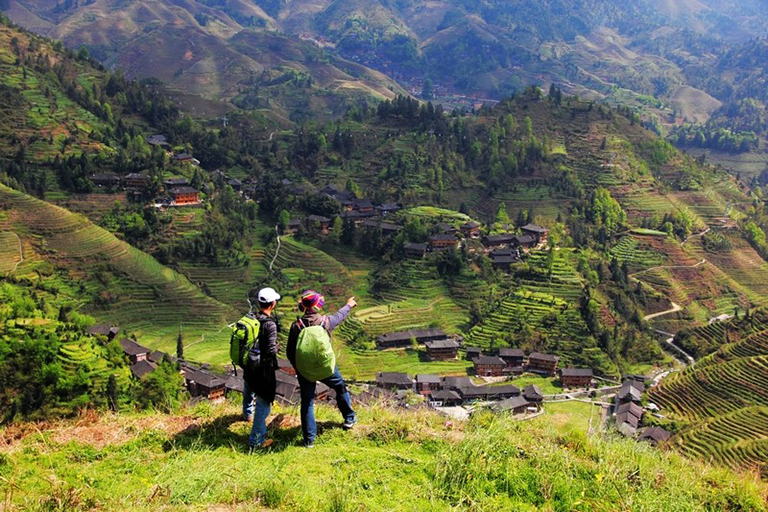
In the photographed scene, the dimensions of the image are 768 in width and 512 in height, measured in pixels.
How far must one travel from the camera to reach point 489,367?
2909 centimetres

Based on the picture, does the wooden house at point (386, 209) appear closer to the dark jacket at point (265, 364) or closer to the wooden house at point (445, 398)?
the wooden house at point (445, 398)

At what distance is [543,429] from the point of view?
23.0 feet

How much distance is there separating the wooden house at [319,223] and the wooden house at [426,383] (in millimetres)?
16714

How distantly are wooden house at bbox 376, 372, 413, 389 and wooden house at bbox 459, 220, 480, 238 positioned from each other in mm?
16139

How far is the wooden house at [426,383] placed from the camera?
26.4m

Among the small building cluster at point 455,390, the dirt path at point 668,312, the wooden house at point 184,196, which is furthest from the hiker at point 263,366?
the wooden house at point 184,196

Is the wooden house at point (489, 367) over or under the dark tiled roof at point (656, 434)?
under

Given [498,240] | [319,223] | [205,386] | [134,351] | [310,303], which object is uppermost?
[310,303]

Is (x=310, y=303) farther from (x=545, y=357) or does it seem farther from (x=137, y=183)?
(x=137, y=183)

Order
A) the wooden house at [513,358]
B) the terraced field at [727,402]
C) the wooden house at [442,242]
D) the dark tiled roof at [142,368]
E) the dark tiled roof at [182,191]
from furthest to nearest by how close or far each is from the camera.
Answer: the dark tiled roof at [182,191]
the wooden house at [442,242]
the wooden house at [513,358]
the dark tiled roof at [142,368]
the terraced field at [727,402]

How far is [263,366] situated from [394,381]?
20.5 m

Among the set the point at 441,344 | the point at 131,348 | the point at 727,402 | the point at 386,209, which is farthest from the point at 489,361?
the point at 386,209

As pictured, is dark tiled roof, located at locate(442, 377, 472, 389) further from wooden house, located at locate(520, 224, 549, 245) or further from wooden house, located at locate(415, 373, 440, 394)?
wooden house, located at locate(520, 224, 549, 245)

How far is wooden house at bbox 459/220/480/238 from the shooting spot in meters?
40.5
